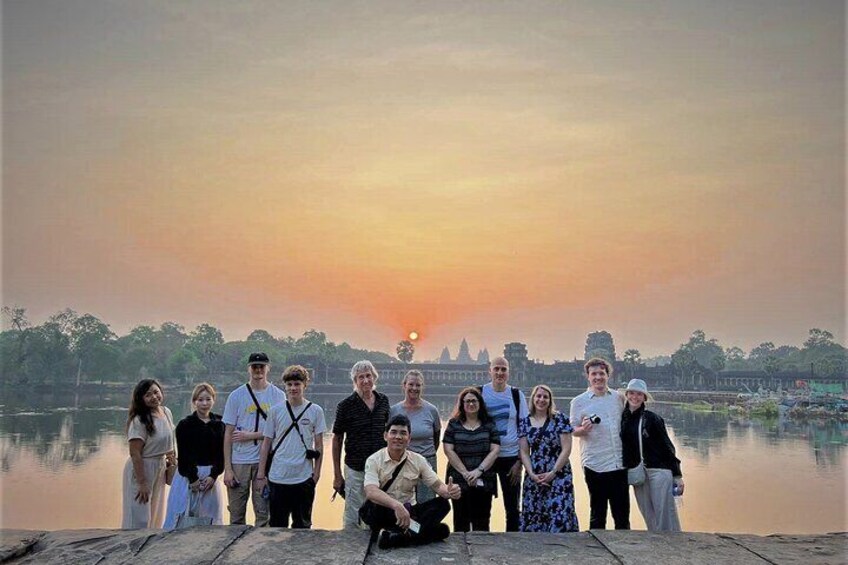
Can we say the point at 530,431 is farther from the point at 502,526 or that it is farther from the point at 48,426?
the point at 48,426

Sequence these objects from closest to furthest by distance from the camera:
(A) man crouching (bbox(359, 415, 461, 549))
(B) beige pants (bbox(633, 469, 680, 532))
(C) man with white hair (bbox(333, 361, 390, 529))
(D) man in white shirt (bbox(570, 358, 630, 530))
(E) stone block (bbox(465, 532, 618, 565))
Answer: (E) stone block (bbox(465, 532, 618, 565)), (A) man crouching (bbox(359, 415, 461, 549)), (C) man with white hair (bbox(333, 361, 390, 529)), (B) beige pants (bbox(633, 469, 680, 532)), (D) man in white shirt (bbox(570, 358, 630, 530))

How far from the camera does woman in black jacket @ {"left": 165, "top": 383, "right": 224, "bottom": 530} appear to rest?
503 cm

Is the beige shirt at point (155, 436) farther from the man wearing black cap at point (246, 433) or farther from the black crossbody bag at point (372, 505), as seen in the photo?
the black crossbody bag at point (372, 505)

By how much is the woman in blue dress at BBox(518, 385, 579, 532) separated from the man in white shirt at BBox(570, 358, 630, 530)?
0.20 m

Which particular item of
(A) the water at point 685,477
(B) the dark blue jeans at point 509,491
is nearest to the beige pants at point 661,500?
(B) the dark blue jeans at point 509,491

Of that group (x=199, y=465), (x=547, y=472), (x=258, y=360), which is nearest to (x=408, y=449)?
(x=547, y=472)

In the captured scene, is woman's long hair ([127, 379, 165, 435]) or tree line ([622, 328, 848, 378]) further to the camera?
tree line ([622, 328, 848, 378])

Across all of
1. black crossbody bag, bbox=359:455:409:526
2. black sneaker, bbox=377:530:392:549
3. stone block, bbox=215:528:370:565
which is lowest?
stone block, bbox=215:528:370:565

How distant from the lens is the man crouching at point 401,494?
412 centimetres

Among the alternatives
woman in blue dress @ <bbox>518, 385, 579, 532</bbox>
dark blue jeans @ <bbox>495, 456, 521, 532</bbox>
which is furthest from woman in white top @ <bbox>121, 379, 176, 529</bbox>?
woman in blue dress @ <bbox>518, 385, 579, 532</bbox>

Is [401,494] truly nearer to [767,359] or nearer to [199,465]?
[199,465]

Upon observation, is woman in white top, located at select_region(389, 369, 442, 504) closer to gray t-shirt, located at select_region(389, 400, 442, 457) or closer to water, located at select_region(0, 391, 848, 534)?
gray t-shirt, located at select_region(389, 400, 442, 457)

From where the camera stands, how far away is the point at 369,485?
414cm

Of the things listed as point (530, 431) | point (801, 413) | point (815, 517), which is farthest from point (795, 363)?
point (530, 431)
